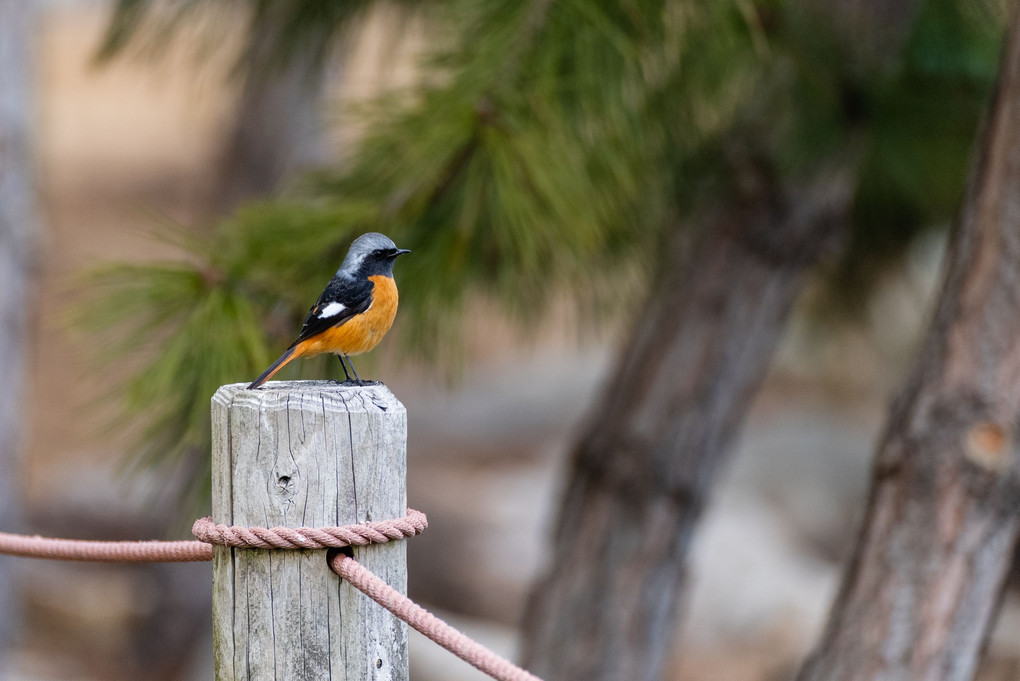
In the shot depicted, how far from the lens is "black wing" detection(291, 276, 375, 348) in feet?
5.01

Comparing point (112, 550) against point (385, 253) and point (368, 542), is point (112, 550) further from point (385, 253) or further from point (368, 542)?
point (385, 253)

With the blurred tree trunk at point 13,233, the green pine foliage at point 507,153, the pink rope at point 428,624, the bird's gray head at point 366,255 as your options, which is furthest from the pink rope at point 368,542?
the blurred tree trunk at point 13,233

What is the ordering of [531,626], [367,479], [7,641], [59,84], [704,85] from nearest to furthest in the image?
[367,479] < [704,85] < [531,626] < [7,641] < [59,84]

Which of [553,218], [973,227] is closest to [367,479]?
[553,218]

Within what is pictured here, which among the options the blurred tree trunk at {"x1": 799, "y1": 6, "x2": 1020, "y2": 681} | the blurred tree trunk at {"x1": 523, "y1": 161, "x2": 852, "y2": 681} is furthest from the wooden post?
the blurred tree trunk at {"x1": 523, "y1": 161, "x2": 852, "y2": 681}

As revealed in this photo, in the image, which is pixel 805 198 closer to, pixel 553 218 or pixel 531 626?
pixel 553 218

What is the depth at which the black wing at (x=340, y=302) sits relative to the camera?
1.53 m

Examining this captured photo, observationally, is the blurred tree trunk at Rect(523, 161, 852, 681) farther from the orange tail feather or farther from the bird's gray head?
the orange tail feather

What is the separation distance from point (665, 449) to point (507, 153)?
135 centimetres

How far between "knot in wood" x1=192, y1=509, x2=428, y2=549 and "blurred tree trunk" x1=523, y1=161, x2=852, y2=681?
1797 mm

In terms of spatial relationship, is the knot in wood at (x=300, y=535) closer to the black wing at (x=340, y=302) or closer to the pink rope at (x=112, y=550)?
the pink rope at (x=112, y=550)

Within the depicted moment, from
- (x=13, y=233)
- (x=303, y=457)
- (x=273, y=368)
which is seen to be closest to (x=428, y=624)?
(x=303, y=457)

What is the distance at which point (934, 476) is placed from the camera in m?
1.91

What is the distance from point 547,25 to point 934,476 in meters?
1.18
